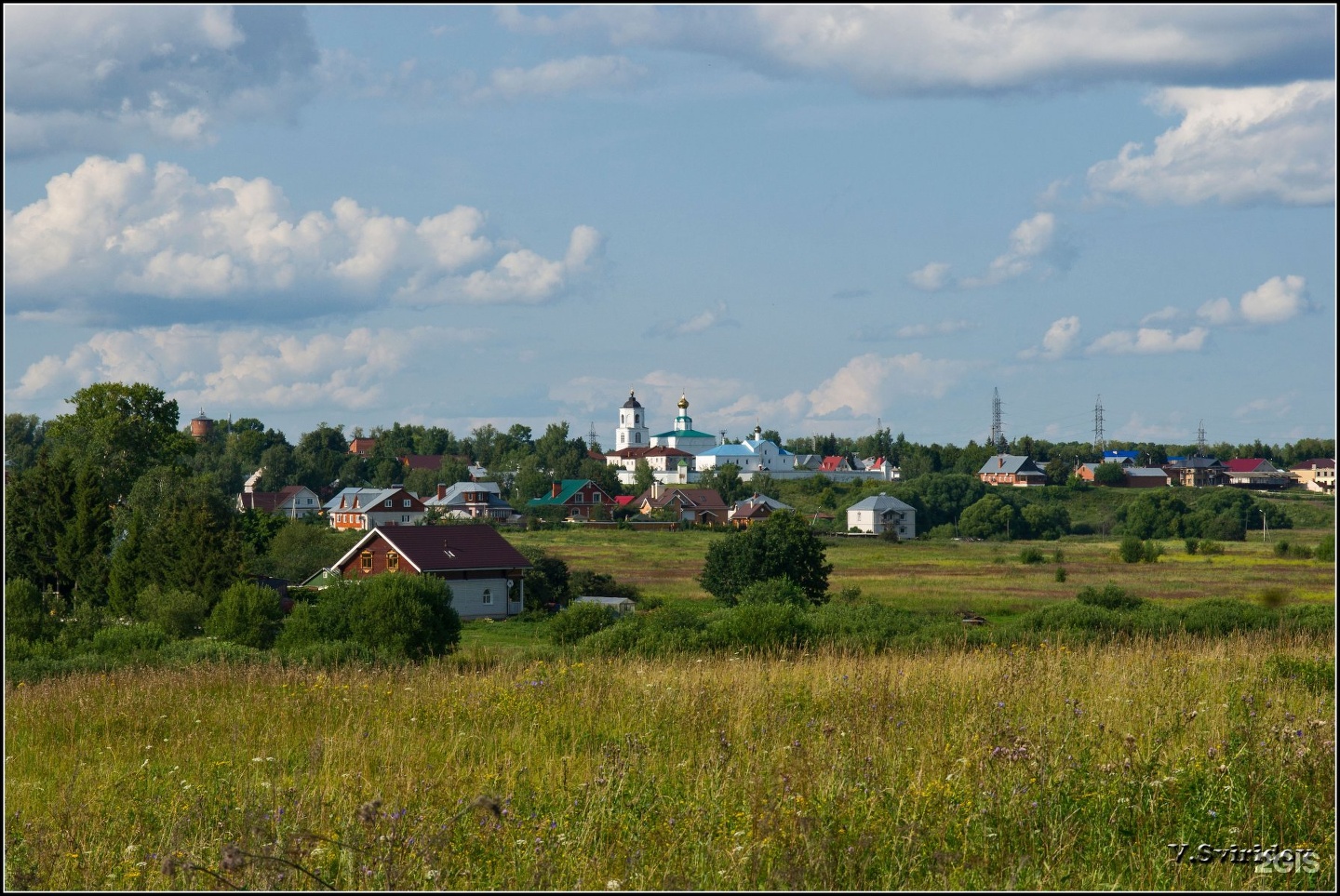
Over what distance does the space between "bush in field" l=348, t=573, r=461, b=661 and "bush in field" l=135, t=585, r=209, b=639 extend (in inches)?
286

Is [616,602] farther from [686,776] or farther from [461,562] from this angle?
[686,776]

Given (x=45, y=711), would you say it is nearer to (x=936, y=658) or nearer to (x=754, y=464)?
(x=936, y=658)

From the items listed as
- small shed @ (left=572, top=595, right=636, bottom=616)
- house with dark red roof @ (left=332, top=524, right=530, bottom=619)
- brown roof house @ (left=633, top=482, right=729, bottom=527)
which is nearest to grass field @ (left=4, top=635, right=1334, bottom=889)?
small shed @ (left=572, top=595, right=636, bottom=616)

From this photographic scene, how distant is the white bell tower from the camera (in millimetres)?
189375

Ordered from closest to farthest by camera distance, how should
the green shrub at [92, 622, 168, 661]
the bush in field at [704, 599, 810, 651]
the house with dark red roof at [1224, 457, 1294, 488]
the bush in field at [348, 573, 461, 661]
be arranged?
the bush in field at [704, 599, 810, 651]
the green shrub at [92, 622, 168, 661]
the bush in field at [348, 573, 461, 661]
the house with dark red roof at [1224, 457, 1294, 488]

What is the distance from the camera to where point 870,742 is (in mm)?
6879

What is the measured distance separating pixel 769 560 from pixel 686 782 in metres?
41.9

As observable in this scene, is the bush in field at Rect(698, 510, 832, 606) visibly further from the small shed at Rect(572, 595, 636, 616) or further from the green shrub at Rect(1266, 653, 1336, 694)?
the green shrub at Rect(1266, 653, 1336, 694)

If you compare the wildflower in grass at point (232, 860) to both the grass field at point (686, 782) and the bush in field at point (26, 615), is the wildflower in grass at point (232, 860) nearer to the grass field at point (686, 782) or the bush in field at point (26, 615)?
the grass field at point (686, 782)

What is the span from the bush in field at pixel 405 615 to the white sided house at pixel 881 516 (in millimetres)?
73486

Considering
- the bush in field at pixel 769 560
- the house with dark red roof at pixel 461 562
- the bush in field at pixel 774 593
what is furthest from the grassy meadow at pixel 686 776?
the house with dark red roof at pixel 461 562

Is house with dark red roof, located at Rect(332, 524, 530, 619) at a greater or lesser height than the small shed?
greater

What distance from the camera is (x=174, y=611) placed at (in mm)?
35438

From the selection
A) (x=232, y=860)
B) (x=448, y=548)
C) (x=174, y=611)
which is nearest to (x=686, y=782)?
(x=232, y=860)
